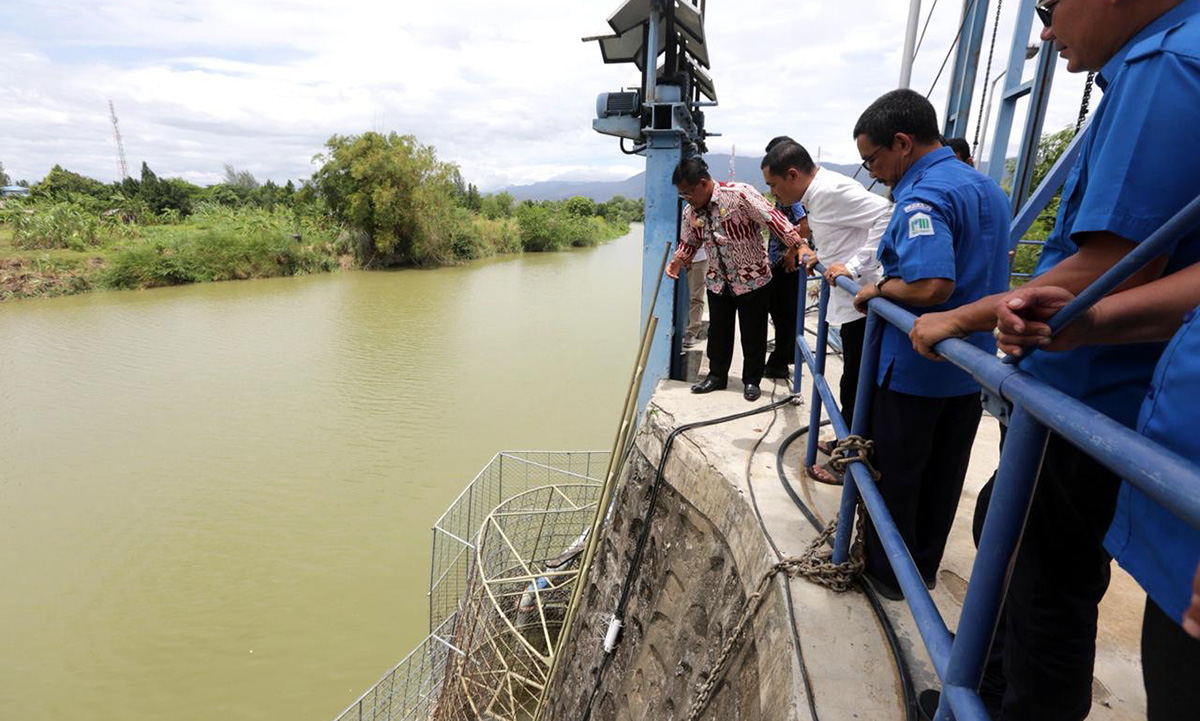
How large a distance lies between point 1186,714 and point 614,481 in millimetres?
2538

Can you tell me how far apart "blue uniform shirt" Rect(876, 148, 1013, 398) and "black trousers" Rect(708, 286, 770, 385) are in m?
1.65

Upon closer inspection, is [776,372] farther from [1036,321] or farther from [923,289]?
[1036,321]

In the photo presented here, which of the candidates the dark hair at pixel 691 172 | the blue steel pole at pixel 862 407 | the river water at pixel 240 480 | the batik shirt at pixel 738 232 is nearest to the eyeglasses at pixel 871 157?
the blue steel pole at pixel 862 407

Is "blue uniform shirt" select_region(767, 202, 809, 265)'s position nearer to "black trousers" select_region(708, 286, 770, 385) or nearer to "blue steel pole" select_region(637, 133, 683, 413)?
"black trousers" select_region(708, 286, 770, 385)

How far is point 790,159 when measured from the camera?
2.57 metres

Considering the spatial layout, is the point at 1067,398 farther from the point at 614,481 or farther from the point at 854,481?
the point at 614,481

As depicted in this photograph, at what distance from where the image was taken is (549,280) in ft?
80.9

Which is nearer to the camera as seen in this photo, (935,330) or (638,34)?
(935,330)

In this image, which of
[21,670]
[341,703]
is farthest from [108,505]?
[341,703]

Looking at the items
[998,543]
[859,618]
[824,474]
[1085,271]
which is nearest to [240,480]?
[824,474]

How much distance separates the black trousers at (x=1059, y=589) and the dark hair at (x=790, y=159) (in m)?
1.77

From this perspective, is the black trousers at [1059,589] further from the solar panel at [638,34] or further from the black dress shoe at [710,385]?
the solar panel at [638,34]

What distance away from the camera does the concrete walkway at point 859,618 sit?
55.4 inches

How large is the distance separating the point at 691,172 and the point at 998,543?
2.60 m
